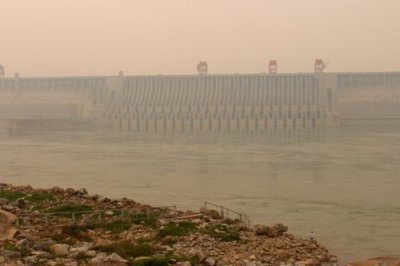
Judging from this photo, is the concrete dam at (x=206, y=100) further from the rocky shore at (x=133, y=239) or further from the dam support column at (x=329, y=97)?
the rocky shore at (x=133, y=239)

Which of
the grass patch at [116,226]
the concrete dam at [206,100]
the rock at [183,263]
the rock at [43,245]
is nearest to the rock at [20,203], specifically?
the grass patch at [116,226]

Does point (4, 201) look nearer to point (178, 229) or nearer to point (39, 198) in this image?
point (39, 198)

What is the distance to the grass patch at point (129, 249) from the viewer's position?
480 centimetres

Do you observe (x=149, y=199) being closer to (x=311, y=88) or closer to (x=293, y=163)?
(x=293, y=163)

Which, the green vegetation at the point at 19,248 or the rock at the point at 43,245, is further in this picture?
the rock at the point at 43,245

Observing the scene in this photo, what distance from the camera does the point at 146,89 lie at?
45.1 m

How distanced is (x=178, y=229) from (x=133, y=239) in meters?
0.56

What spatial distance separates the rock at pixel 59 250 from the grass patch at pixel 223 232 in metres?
1.61

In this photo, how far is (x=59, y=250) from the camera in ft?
15.3

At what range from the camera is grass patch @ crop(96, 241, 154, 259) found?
4.80m

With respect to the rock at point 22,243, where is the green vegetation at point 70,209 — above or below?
below

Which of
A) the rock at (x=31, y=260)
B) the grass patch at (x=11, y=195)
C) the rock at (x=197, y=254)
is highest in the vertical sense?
the rock at (x=31, y=260)

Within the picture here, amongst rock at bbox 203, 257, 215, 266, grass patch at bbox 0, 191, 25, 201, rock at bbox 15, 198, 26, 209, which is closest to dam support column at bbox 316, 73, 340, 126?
grass patch at bbox 0, 191, 25, 201

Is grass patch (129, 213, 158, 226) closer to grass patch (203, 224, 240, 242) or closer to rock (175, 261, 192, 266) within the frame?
grass patch (203, 224, 240, 242)
